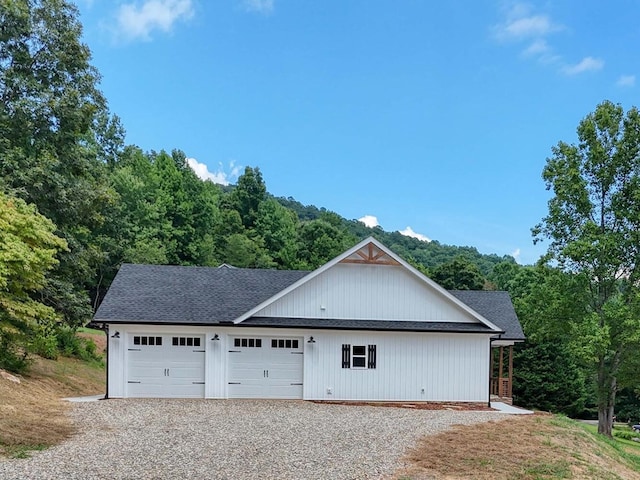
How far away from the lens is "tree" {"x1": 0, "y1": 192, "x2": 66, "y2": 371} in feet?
38.7

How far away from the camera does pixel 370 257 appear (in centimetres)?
1653

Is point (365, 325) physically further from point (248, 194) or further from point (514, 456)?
point (248, 194)

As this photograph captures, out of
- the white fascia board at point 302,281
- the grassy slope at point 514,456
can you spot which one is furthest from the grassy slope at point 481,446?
the white fascia board at point 302,281

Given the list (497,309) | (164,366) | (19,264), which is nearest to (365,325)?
(164,366)

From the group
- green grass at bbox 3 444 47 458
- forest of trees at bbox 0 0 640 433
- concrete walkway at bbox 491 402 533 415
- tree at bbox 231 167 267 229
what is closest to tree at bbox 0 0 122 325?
forest of trees at bbox 0 0 640 433

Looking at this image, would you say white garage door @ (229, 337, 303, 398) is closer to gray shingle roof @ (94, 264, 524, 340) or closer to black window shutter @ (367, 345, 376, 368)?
gray shingle roof @ (94, 264, 524, 340)

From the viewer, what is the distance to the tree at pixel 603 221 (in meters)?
18.3

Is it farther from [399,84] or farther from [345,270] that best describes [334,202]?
[345,270]

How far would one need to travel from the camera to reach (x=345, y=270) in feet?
54.6

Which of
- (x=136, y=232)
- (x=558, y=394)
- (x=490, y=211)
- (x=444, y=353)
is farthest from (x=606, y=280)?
(x=136, y=232)

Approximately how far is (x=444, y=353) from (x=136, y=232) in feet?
104

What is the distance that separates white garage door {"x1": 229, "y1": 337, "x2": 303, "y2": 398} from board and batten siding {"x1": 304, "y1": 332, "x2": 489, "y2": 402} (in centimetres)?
40

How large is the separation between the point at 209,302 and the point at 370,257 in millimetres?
5493

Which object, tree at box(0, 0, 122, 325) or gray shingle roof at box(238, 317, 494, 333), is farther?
tree at box(0, 0, 122, 325)
